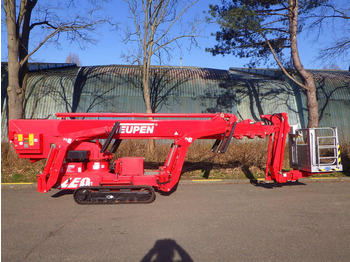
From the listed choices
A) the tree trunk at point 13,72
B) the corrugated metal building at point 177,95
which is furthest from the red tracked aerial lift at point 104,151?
the corrugated metal building at point 177,95

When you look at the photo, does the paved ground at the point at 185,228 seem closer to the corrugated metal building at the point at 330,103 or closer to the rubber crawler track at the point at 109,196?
the rubber crawler track at the point at 109,196

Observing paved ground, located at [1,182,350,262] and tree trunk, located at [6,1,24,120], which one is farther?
tree trunk, located at [6,1,24,120]

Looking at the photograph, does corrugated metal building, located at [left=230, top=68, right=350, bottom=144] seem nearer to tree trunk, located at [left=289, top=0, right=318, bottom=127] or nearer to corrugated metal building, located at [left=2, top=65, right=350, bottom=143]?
corrugated metal building, located at [left=2, top=65, right=350, bottom=143]

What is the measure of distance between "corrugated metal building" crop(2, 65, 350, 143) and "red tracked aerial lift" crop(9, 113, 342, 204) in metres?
9.09

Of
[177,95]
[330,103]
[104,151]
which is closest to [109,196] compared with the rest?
[104,151]

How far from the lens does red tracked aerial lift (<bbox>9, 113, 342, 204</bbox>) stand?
648 cm

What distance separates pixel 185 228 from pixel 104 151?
291 centimetres

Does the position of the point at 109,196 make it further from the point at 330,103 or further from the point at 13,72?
the point at 330,103

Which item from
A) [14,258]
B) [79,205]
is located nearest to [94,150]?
[79,205]

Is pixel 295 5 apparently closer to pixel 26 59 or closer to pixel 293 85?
pixel 293 85

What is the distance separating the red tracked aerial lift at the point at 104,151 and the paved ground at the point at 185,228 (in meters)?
0.39

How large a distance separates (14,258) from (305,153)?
6.53 m

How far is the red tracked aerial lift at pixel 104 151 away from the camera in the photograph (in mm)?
6480

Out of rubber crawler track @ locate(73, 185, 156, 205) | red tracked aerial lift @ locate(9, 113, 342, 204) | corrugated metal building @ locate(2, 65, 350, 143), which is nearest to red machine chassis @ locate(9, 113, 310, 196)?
red tracked aerial lift @ locate(9, 113, 342, 204)
